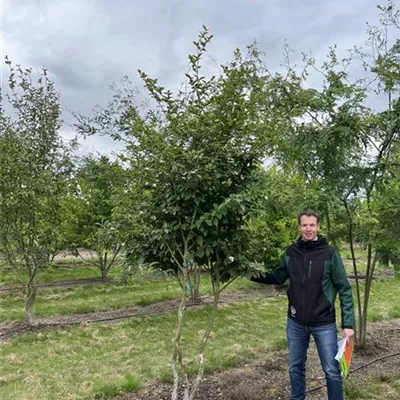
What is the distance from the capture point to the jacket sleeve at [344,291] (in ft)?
10.9

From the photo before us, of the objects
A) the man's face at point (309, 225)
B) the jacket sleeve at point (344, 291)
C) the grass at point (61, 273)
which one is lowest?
the grass at point (61, 273)

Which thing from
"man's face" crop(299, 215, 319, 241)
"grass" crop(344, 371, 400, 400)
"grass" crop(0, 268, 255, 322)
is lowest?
"grass" crop(344, 371, 400, 400)

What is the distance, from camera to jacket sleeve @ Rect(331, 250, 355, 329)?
3.32 metres

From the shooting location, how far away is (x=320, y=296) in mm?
3365

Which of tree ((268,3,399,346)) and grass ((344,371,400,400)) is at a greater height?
tree ((268,3,399,346))

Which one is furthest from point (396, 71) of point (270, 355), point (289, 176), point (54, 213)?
point (54, 213)

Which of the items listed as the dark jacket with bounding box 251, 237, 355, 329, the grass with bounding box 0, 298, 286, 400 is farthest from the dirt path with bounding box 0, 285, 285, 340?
the dark jacket with bounding box 251, 237, 355, 329

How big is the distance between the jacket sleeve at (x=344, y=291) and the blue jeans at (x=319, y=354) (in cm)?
13

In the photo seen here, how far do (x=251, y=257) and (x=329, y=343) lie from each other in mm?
954

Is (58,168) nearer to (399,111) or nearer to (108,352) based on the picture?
(108,352)

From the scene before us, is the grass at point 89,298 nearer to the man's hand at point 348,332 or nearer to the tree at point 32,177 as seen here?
the tree at point 32,177

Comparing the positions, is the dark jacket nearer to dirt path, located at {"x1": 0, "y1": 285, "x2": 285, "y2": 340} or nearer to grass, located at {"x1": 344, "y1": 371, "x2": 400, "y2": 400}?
grass, located at {"x1": 344, "y1": 371, "x2": 400, "y2": 400}

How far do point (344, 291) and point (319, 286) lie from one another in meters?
0.20

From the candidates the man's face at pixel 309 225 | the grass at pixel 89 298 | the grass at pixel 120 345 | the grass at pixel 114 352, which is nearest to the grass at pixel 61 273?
the grass at pixel 89 298
